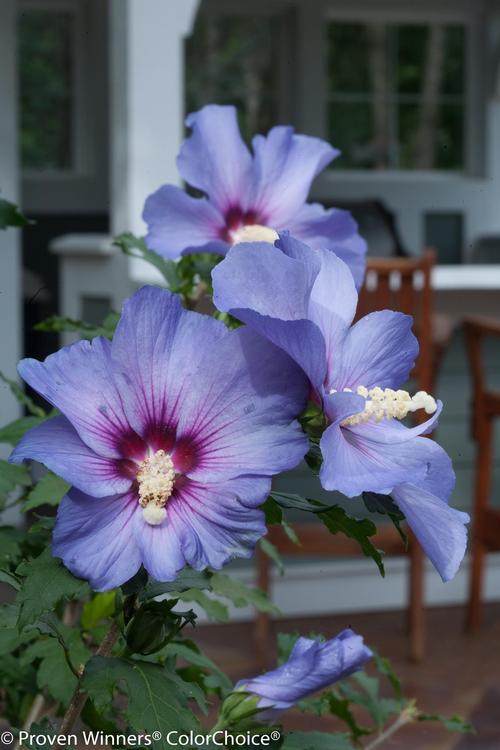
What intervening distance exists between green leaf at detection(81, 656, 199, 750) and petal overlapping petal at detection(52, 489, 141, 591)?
9 cm

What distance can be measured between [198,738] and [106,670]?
0.06 metres

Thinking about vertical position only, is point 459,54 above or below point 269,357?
above

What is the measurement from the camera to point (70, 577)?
0.52 meters

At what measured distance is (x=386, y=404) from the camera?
51 cm

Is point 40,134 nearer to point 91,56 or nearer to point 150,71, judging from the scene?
point 91,56

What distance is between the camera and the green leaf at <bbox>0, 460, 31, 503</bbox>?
30.5 inches

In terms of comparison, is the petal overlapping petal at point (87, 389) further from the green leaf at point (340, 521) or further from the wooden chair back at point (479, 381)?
the wooden chair back at point (479, 381)

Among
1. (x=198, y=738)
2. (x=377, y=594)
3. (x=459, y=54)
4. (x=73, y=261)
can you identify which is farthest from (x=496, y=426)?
(x=459, y=54)

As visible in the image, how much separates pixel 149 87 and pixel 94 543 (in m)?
3.26

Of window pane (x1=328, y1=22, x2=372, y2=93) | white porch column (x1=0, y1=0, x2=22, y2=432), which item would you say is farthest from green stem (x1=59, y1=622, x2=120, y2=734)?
window pane (x1=328, y1=22, x2=372, y2=93)

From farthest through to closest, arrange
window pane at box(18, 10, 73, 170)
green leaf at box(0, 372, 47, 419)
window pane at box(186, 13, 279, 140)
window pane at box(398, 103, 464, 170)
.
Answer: window pane at box(398, 103, 464, 170) < window pane at box(186, 13, 279, 140) < window pane at box(18, 10, 73, 170) < green leaf at box(0, 372, 47, 419)

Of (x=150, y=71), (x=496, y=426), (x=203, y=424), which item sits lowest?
(x=496, y=426)

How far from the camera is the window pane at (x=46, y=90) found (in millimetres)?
8258

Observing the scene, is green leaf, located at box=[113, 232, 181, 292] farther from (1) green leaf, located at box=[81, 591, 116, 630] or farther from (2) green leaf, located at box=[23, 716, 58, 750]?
(2) green leaf, located at box=[23, 716, 58, 750]
